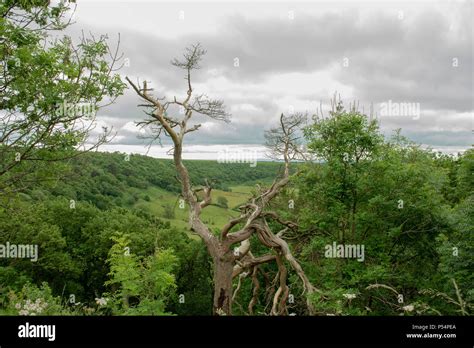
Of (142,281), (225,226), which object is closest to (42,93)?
(142,281)

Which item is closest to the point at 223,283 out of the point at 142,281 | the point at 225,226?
the point at 225,226

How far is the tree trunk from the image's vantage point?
17.2 meters

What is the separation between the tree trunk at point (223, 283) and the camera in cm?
1719

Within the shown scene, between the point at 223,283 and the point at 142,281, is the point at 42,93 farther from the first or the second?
the point at 223,283

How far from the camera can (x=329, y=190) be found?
1892 cm

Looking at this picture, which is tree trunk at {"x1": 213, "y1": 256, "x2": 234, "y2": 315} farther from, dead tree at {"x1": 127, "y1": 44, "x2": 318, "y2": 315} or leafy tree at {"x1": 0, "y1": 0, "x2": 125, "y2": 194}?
leafy tree at {"x1": 0, "y1": 0, "x2": 125, "y2": 194}

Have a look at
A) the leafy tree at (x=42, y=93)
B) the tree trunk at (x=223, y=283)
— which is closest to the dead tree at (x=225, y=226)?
the tree trunk at (x=223, y=283)

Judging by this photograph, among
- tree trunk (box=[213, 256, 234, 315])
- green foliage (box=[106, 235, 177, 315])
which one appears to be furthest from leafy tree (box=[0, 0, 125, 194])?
tree trunk (box=[213, 256, 234, 315])

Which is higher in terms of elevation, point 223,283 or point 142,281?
point 142,281

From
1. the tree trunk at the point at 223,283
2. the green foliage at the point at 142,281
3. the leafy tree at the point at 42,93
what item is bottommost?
the tree trunk at the point at 223,283

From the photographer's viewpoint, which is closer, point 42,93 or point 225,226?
point 42,93

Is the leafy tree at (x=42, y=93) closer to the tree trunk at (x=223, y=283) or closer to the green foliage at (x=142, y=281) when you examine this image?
the green foliage at (x=142, y=281)

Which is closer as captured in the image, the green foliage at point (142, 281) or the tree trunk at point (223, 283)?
the green foliage at point (142, 281)

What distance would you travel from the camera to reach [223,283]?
17406 millimetres
